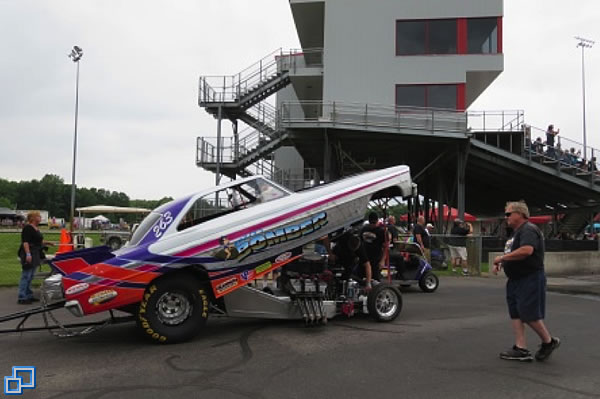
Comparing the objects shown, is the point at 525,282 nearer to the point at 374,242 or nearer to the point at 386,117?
the point at 374,242

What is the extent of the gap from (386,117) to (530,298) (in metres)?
17.7

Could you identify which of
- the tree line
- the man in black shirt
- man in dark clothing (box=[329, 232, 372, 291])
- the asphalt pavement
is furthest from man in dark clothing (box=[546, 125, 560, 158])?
the tree line

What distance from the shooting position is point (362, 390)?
4.50m

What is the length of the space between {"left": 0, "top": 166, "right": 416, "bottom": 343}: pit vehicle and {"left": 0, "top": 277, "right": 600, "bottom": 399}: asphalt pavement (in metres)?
0.37

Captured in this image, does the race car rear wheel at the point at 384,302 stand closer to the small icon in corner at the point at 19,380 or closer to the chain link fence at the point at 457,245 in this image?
the small icon in corner at the point at 19,380

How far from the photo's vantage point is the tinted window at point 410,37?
23109mm

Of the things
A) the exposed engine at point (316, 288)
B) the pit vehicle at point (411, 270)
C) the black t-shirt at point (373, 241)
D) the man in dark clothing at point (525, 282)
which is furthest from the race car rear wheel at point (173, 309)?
the pit vehicle at point (411, 270)

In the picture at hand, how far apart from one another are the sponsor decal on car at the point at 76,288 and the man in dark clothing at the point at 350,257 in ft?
12.2

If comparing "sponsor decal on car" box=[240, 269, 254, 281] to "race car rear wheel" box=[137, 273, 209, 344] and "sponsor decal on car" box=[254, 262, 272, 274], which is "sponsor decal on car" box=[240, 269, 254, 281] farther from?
"race car rear wheel" box=[137, 273, 209, 344]

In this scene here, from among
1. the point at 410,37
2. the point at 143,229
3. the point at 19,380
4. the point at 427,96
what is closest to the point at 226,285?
the point at 143,229

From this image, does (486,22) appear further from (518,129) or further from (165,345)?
(165,345)

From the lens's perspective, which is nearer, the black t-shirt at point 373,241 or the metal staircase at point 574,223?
the black t-shirt at point 373,241

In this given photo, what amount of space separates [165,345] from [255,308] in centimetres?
132

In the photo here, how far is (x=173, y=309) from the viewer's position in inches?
237
